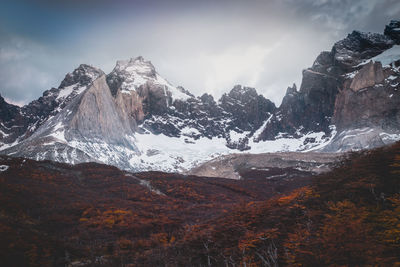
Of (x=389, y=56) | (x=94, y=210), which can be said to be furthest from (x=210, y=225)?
(x=389, y=56)

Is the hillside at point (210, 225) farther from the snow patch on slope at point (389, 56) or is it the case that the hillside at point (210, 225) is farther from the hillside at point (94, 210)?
the snow patch on slope at point (389, 56)

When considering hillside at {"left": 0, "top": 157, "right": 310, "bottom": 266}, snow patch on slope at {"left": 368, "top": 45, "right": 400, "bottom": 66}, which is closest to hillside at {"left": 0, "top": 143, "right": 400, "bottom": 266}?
hillside at {"left": 0, "top": 157, "right": 310, "bottom": 266}

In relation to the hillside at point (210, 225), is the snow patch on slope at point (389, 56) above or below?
above

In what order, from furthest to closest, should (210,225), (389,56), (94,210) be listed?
(389,56) → (94,210) → (210,225)

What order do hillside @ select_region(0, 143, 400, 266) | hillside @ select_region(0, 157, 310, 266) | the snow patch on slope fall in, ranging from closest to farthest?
hillside @ select_region(0, 143, 400, 266)
hillside @ select_region(0, 157, 310, 266)
the snow patch on slope

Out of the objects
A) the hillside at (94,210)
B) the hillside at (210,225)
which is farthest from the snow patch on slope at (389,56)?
the hillside at (210,225)

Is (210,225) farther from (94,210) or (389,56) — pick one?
(389,56)

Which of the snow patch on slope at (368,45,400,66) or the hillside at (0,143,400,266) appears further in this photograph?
the snow patch on slope at (368,45,400,66)

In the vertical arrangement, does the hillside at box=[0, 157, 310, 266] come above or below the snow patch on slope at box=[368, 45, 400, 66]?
below

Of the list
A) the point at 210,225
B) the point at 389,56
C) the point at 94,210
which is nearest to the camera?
the point at 210,225

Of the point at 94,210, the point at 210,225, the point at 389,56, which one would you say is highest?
the point at 389,56

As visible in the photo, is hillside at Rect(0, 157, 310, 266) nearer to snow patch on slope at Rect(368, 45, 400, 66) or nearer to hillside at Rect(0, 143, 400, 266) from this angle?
hillside at Rect(0, 143, 400, 266)

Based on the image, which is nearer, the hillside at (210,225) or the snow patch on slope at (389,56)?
the hillside at (210,225)

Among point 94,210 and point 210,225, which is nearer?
point 210,225
